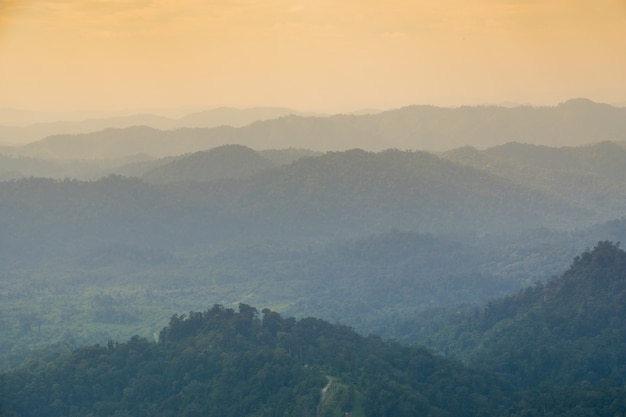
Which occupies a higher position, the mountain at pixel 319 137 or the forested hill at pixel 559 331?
the mountain at pixel 319 137

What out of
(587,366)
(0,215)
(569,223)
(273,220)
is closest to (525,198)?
(569,223)

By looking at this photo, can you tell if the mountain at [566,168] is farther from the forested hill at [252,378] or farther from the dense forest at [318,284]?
the forested hill at [252,378]

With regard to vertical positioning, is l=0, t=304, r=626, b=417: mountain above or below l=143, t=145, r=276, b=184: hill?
below

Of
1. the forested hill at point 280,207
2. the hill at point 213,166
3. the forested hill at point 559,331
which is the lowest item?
the forested hill at point 559,331

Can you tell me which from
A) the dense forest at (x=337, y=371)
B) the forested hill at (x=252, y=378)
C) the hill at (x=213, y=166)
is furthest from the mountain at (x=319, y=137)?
the dense forest at (x=337, y=371)

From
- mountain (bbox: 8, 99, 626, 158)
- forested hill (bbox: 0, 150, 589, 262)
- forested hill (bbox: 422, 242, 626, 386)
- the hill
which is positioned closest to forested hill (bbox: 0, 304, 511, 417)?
forested hill (bbox: 422, 242, 626, 386)

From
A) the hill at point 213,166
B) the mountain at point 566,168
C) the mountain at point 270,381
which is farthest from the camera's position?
the mountain at point 566,168

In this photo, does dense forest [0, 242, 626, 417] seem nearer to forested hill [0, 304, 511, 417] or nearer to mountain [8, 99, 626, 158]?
forested hill [0, 304, 511, 417]

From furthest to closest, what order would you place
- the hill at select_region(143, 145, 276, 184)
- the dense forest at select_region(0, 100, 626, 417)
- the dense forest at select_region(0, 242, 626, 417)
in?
the hill at select_region(143, 145, 276, 184)
the dense forest at select_region(0, 100, 626, 417)
the dense forest at select_region(0, 242, 626, 417)
